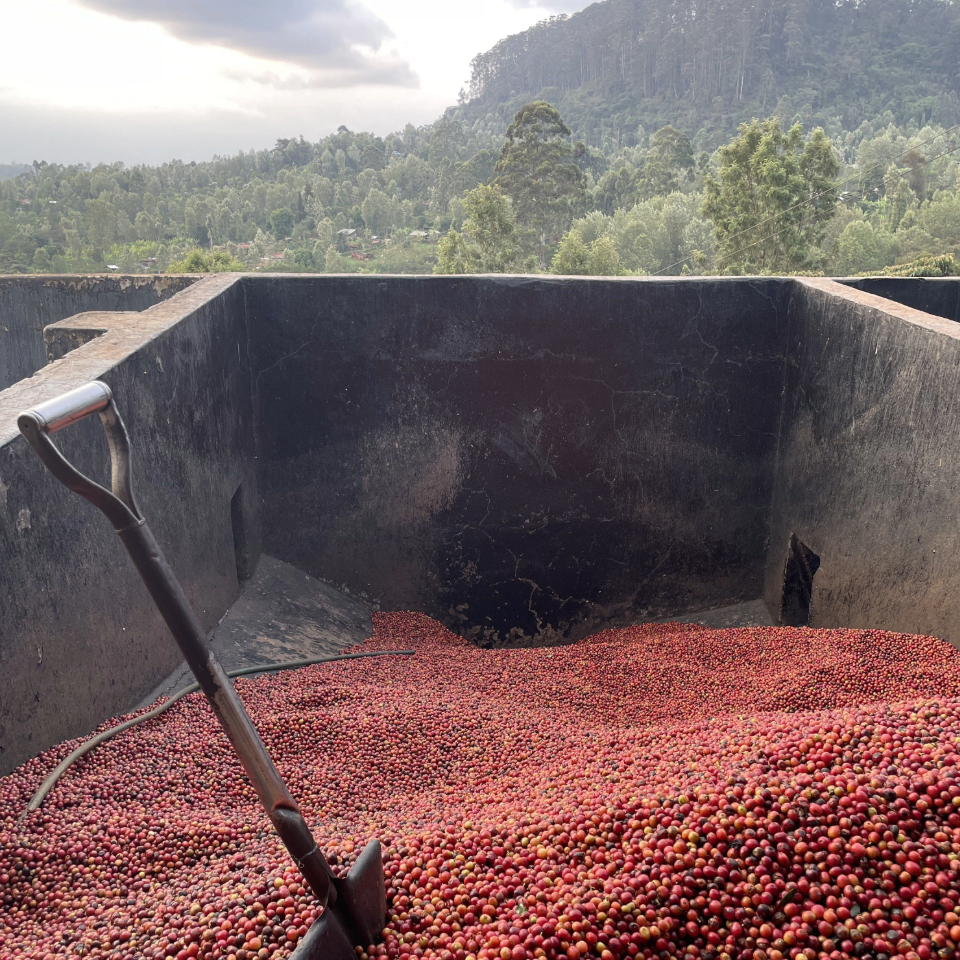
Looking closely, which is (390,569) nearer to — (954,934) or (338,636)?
(338,636)

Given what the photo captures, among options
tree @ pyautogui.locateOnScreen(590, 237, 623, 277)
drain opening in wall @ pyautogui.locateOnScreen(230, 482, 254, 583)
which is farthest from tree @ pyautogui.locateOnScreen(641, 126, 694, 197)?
drain opening in wall @ pyautogui.locateOnScreen(230, 482, 254, 583)

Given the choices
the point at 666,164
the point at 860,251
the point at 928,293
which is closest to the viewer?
the point at 928,293

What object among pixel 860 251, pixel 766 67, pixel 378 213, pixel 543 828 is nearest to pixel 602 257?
pixel 860 251

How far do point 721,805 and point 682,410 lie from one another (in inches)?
124

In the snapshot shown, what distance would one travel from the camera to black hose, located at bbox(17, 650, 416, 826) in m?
2.26

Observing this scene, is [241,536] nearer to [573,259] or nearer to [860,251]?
[573,259]

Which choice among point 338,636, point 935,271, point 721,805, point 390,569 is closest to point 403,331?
point 390,569

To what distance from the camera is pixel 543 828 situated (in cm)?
195

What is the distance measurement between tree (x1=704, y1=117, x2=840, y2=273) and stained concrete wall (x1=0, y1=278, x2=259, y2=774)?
60.0ft

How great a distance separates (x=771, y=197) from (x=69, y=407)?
21082 millimetres

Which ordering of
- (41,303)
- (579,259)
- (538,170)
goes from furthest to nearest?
1. (538,170)
2. (579,259)
3. (41,303)

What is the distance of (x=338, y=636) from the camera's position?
176 inches

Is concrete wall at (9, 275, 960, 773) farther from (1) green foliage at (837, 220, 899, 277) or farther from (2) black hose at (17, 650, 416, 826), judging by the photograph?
(1) green foliage at (837, 220, 899, 277)

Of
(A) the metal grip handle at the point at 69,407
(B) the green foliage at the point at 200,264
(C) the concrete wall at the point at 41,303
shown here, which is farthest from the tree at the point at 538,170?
(A) the metal grip handle at the point at 69,407
